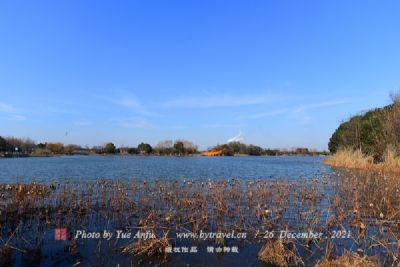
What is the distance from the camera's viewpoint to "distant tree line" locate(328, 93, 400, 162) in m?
32.1

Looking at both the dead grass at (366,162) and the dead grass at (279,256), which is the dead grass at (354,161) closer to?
the dead grass at (366,162)

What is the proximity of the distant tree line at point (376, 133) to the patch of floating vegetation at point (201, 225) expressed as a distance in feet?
64.9

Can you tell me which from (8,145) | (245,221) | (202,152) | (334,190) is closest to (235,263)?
(245,221)

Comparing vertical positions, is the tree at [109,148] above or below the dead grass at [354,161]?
above

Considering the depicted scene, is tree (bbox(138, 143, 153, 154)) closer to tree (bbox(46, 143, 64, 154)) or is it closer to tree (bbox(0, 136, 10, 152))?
tree (bbox(46, 143, 64, 154))

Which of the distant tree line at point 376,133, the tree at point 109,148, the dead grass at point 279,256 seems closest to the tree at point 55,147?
the tree at point 109,148

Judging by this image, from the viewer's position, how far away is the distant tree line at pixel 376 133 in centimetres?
3212

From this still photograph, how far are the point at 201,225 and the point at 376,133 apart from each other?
114 ft

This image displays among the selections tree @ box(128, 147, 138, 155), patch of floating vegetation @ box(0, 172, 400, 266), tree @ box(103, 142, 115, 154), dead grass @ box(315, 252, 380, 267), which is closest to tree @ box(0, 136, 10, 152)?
tree @ box(103, 142, 115, 154)

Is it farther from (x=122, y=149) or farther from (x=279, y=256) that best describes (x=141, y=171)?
(x=122, y=149)

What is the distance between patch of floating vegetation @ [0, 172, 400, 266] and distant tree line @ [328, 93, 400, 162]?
19.8m

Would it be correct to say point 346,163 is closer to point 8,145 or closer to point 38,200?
point 38,200

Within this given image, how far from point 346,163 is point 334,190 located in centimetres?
2307

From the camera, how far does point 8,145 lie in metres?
97.1
